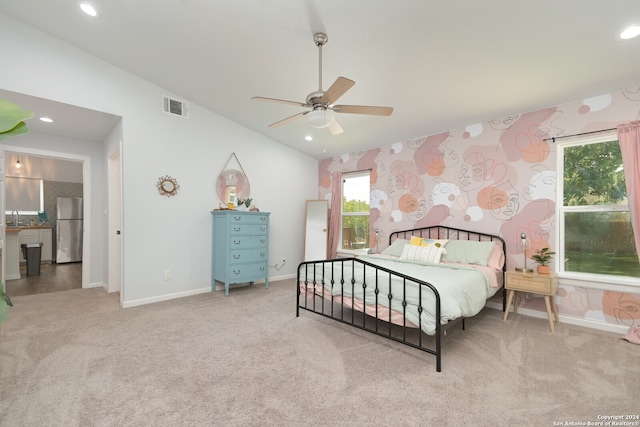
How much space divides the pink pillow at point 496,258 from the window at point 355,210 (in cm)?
218

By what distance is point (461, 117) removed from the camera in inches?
153

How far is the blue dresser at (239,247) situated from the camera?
432cm

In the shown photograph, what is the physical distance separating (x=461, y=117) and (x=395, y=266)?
2.13m

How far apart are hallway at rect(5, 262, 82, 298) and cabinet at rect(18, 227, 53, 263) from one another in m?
0.61

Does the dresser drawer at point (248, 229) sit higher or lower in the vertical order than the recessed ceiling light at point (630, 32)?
lower

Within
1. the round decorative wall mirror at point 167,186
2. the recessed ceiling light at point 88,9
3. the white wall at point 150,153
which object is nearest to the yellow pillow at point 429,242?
the white wall at point 150,153

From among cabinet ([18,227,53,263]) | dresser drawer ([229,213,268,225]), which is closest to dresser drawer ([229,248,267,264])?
dresser drawer ([229,213,268,225])

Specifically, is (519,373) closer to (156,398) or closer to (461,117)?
(156,398)

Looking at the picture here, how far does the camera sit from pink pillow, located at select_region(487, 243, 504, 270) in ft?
11.6

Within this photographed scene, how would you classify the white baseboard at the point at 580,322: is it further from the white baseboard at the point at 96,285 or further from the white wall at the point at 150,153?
the white baseboard at the point at 96,285

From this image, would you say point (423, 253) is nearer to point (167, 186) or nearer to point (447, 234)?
point (447, 234)

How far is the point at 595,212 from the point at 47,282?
806 centimetres

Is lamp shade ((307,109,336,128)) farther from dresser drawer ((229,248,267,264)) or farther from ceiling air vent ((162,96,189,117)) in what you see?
ceiling air vent ((162,96,189,117))

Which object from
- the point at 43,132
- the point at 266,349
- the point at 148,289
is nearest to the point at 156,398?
the point at 266,349
